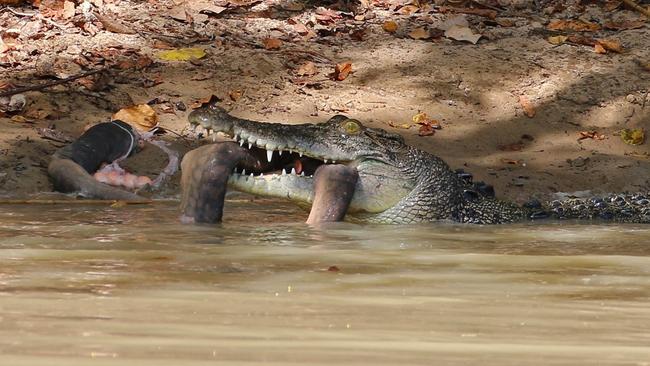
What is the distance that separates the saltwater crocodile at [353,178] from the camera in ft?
24.2

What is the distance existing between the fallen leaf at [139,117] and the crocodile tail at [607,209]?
10.6 feet

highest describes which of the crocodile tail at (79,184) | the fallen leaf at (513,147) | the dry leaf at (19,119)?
the fallen leaf at (513,147)

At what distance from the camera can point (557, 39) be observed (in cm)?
1225

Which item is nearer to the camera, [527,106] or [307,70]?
[527,106]

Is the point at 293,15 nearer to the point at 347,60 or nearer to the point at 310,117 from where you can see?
the point at 347,60

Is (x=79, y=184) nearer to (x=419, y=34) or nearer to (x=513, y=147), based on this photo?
(x=513, y=147)

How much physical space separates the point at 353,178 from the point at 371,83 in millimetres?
3507

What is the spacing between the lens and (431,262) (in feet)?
18.6

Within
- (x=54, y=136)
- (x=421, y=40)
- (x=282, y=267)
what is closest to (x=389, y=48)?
(x=421, y=40)

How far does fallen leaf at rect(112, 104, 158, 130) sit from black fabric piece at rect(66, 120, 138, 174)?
0.39m

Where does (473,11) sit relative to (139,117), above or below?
above

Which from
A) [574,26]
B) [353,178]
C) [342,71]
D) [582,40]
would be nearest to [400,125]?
[342,71]

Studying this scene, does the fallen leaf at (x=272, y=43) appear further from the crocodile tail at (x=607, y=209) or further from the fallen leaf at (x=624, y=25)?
the crocodile tail at (x=607, y=209)

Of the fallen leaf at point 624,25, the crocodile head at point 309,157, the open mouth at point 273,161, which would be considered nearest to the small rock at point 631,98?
the fallen leaf at point 624,25
